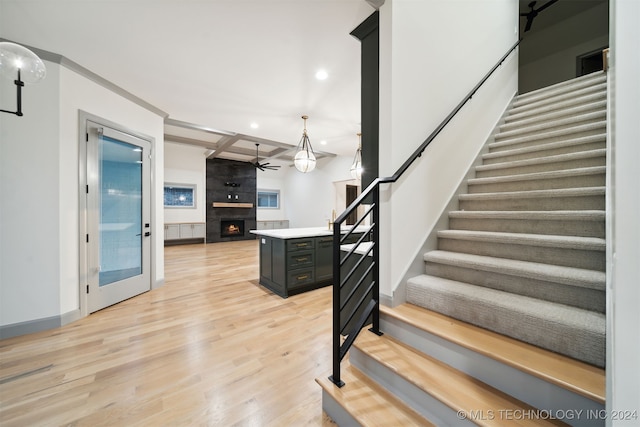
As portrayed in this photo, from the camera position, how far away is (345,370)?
1554 millimetres

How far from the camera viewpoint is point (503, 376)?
1.10m

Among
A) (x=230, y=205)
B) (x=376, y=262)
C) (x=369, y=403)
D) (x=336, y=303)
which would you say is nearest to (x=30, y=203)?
(x=336, y=303)

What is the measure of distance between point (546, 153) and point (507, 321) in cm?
188

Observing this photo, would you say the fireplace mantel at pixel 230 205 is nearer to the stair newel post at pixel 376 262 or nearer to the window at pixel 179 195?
the window at pixel 179 195

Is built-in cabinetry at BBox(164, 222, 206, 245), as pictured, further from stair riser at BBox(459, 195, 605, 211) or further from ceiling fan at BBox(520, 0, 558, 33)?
ceiling fan at BBox(520, 0, 558, 33)

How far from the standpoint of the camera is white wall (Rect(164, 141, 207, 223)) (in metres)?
7.95

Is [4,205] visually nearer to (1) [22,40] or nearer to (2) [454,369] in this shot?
(1) [22,40]

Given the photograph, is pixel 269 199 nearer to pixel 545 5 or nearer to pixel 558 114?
pixel 558 114

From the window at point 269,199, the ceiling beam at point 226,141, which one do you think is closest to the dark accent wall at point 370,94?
the ceiling beam at point 226,141

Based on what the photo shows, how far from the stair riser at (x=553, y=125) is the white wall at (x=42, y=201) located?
496 centimetres

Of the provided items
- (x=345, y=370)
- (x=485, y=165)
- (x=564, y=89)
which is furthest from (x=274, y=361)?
(x=564, y=89)

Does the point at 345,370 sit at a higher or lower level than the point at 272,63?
lower

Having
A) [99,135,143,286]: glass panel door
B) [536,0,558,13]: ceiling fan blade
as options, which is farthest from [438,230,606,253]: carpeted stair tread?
[536,0,558,13]: ceiling fan blade

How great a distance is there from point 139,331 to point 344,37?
370cm
